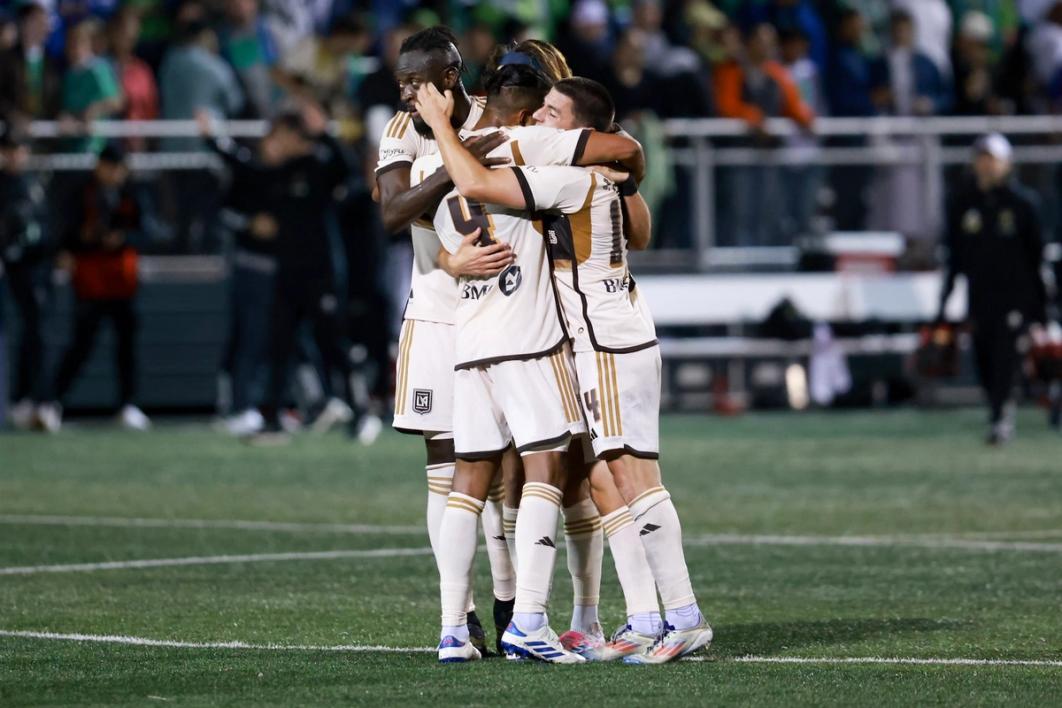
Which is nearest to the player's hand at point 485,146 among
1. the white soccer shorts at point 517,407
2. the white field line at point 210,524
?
the white soccer shorts at point 517,407

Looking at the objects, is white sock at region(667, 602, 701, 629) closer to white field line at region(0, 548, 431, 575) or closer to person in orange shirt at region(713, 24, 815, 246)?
white field line at region(0, 548, 431, 575)

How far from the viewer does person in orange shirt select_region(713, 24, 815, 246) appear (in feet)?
71.2

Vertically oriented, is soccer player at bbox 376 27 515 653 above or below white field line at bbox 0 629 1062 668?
above

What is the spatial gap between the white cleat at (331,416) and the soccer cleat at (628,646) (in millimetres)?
12481

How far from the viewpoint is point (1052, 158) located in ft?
73.0

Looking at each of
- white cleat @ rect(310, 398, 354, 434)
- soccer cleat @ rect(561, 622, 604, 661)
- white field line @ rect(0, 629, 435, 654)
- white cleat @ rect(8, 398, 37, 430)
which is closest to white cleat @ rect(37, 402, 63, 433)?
white cleat @ rect(8, 398, 37, 430)

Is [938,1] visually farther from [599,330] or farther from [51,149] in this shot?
[599,330]

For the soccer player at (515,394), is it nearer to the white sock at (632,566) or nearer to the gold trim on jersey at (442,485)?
the white sock at (632,566)

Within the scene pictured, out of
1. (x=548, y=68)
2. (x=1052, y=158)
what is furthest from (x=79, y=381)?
(x=548, y=68)

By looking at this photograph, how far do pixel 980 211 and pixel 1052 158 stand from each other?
15.2 ft

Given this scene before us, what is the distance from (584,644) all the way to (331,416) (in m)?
12.7

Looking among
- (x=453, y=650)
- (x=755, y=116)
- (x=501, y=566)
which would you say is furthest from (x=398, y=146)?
(x=755, y=116)

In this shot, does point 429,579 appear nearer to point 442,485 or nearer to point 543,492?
point 442,485

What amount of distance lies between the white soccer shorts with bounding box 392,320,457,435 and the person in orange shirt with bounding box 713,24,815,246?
47.1 feet
